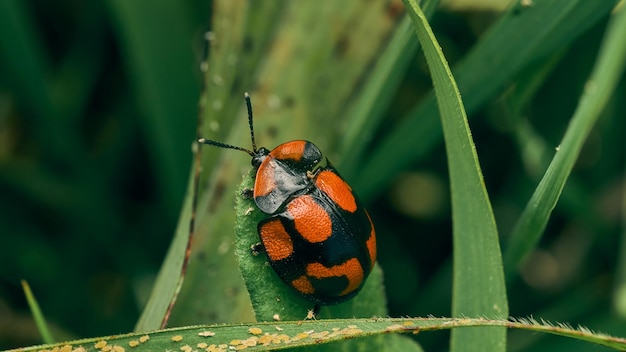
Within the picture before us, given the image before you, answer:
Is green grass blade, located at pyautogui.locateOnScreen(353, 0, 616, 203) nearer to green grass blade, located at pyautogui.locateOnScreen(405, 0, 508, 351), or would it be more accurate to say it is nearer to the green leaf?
green grass blade, located at pyautogui.locateOnScreen(405, 0, 508, 351)

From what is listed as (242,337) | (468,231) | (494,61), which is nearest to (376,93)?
(494,61)

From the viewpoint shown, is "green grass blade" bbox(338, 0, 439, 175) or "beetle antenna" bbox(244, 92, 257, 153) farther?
"beetle antenna" bbox(244, 92, 257, 153)

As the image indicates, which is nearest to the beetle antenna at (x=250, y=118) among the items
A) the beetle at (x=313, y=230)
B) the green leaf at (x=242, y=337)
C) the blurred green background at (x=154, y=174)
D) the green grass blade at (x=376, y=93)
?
the beetle at (x=313, y=230)

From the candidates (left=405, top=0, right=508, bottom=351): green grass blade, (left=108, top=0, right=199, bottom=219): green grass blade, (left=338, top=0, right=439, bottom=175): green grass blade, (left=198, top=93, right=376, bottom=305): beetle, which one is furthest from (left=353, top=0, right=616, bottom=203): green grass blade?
(left=108, top=0, right=199, bottom=219): green grass blade

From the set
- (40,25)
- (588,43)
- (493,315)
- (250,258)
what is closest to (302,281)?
(250,258)

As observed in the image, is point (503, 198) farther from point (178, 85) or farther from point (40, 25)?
point (40, 25)

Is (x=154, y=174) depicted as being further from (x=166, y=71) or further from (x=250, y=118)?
(x=250, y=118)
